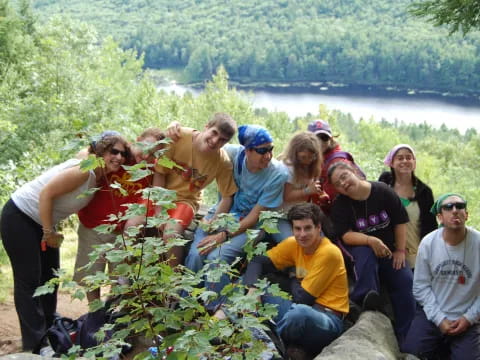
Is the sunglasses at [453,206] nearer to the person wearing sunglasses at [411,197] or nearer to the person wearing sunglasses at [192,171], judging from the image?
the person wearing sunglasses at [411,197]

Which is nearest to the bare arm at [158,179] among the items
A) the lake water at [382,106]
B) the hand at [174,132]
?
the hand at [174,132]

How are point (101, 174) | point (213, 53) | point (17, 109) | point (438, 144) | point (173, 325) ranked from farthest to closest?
point (213, 53), point (438, 144), point (17, 109), point (101, 174), point (173, 325)

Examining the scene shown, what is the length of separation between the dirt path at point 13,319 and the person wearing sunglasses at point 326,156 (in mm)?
2718

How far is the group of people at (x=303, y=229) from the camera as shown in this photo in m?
3.76

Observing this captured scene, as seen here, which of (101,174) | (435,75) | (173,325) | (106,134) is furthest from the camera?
(435,75)

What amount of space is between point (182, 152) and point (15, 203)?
1.27 metres

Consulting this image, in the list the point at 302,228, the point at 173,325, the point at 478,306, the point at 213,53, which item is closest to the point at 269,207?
the point at 302,228

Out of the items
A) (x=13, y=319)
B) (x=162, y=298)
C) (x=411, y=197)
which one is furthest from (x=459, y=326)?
(x=13, y=319)

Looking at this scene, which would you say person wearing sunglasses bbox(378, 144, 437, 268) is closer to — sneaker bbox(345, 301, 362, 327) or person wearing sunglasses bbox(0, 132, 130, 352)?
sneaker bbox(345, 301, 362, 327)

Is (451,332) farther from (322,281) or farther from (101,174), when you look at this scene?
(101,174)

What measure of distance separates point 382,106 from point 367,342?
77531 mm

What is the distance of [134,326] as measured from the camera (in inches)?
87.8

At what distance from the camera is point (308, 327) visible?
3650 mm

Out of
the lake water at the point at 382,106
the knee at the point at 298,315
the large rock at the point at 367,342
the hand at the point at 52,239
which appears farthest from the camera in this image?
the lake water at the point at 382,106
